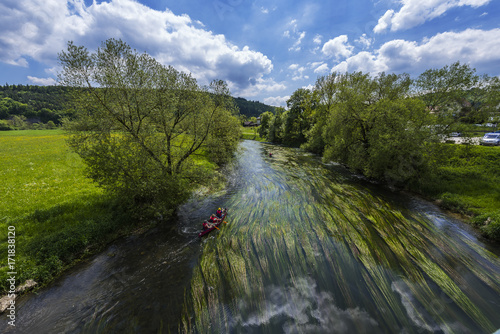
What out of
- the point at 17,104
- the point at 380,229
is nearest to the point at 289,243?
the point at 380,229

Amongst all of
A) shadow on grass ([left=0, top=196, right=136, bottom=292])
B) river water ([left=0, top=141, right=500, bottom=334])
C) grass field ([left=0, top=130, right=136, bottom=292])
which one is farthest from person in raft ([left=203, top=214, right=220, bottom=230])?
grass field ([left=0, top=130, right=136, bottom=292])

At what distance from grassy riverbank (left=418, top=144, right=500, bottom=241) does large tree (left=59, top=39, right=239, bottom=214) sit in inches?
862

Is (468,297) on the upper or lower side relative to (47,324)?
upper

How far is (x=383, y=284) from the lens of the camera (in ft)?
27.7

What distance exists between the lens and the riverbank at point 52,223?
8.48 metres

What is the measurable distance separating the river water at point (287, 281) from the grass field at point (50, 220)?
4.13ft

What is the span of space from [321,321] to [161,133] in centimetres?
1568

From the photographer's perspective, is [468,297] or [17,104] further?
[17,104]

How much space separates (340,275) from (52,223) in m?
17.1

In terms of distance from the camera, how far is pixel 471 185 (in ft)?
56.7

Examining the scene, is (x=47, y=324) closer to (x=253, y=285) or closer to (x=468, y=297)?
(x=253, y=285)

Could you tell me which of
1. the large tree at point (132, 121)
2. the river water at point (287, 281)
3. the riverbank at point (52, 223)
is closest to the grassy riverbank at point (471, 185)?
the river water at point (287, 281)

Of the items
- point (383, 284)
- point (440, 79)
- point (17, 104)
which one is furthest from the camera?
point (17, 104)

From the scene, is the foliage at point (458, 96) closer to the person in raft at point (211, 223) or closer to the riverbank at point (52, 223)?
the person in raft at point (211, 223)
